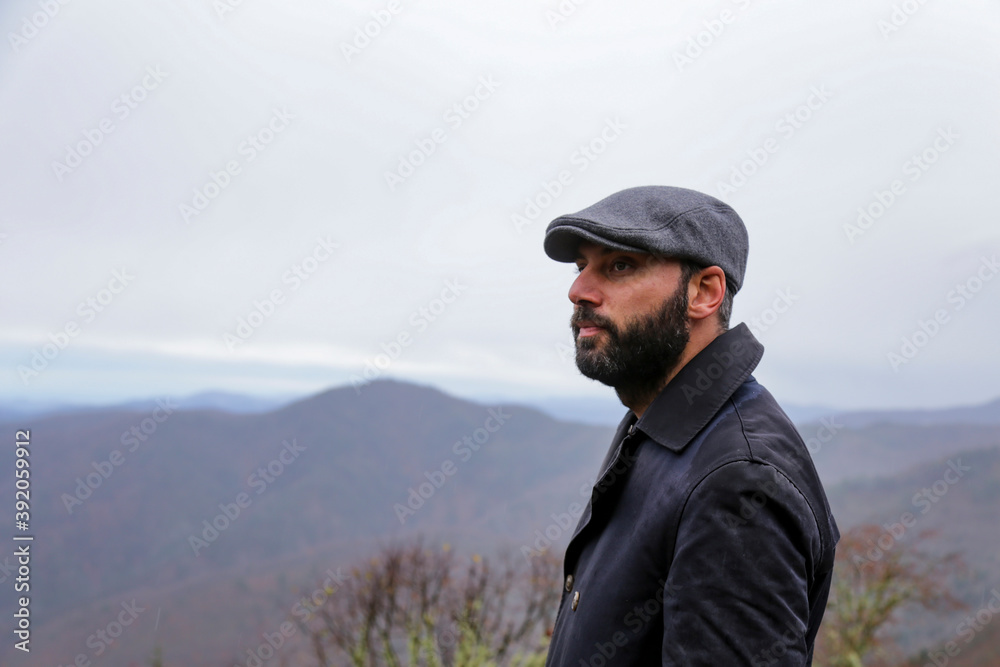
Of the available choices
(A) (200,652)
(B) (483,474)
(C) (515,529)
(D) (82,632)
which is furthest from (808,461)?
(B) (483,474)

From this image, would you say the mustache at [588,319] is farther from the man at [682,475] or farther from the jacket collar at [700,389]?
the jacket collar at [700,389]

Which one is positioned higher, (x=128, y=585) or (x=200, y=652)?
(x=200, y=652)

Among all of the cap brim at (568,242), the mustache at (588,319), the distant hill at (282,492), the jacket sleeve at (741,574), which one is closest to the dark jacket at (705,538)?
the jacket sleeve at (741,574)

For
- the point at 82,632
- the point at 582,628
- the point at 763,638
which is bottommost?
the point at 82,632

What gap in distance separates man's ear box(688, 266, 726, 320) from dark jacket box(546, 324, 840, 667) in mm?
71

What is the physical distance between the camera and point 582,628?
146cm

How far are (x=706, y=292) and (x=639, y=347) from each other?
8.2 inches

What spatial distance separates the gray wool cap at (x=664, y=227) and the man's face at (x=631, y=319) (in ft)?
0.18

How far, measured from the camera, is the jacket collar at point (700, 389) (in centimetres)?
149

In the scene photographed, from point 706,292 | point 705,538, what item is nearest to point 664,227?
point 706,292

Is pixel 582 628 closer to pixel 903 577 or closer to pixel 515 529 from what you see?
pixel 903 577

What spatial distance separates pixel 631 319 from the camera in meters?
1.57

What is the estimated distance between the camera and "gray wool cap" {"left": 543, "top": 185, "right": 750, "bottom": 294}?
154 cm

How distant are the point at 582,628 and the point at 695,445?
43 centimetres
